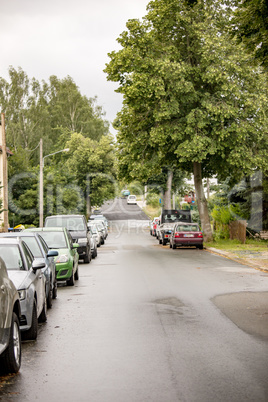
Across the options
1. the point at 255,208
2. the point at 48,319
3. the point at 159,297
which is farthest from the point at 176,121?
the point at 48,319

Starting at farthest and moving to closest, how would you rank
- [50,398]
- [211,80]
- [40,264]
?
[211,80]
[40,264]
[50,398]

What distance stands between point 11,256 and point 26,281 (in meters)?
0.94

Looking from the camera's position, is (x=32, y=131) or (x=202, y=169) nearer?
(x=202, y=169)

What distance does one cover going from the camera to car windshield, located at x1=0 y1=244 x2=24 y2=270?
28.8ft

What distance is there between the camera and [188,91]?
2978 cm

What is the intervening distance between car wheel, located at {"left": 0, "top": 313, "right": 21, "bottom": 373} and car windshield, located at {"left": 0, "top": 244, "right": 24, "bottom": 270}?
7.75 feet

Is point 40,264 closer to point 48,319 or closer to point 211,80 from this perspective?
point 48,319

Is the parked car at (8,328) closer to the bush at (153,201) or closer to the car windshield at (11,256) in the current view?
the car windshield at (11,256)

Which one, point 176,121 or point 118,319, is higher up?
point 176,121

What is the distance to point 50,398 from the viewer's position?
5.43 meters

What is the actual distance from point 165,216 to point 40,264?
33.9m

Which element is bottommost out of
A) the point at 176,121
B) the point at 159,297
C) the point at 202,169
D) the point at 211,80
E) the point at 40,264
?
the point at 159,297

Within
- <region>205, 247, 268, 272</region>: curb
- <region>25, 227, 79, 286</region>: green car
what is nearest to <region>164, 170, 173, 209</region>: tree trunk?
<region>205, 247, 268, 272</region>: curb

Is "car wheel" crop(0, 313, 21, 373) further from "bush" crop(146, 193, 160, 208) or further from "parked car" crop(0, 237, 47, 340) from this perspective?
"bush" crop(146, 193, 160, 208)
